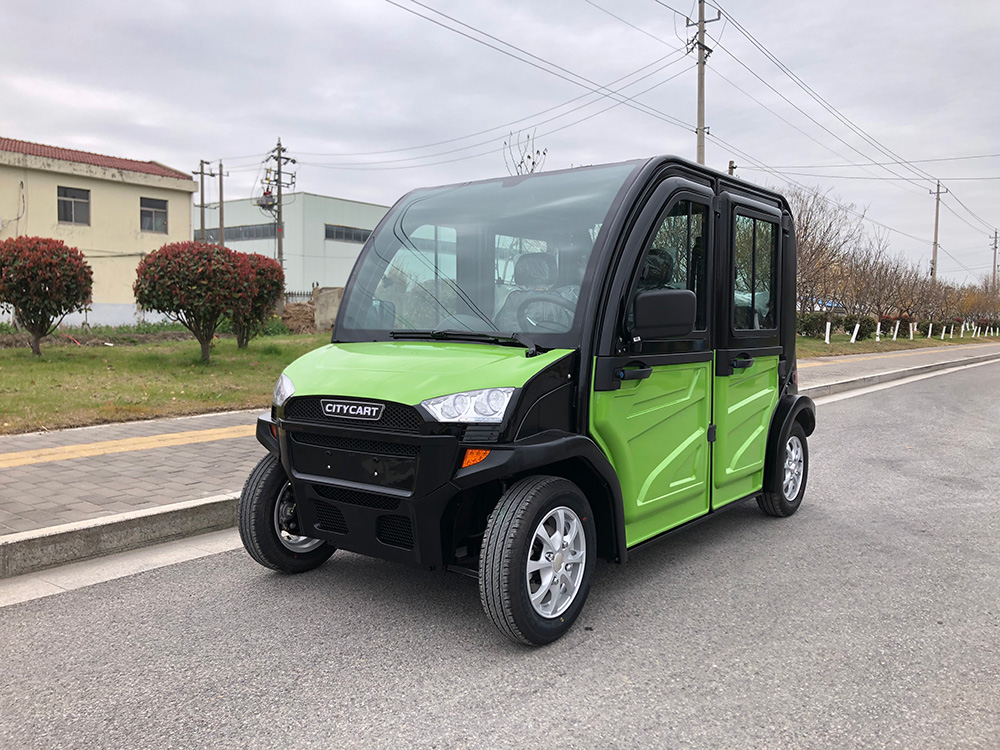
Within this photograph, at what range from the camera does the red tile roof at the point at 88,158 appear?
3039 centimetres

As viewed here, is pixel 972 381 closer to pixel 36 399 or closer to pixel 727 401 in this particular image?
pixel 727 401

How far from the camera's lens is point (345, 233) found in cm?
5812

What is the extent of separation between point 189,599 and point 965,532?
4.68 meters

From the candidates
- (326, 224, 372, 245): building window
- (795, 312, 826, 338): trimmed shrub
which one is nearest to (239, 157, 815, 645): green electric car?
(795, 312, 826, 338): trimmed shrub

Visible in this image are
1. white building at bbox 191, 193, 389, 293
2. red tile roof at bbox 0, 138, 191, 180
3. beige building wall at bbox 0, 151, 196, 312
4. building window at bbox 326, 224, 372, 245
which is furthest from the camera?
building window at bbox 326, 224, 372, 245

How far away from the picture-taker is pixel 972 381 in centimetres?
1878

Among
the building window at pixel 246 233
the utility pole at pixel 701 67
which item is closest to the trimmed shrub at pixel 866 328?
the utility pole at pixel 701 67

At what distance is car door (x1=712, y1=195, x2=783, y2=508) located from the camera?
181 inches

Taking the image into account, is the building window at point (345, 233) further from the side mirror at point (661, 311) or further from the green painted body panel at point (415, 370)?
the side mirror at point (661, 311)

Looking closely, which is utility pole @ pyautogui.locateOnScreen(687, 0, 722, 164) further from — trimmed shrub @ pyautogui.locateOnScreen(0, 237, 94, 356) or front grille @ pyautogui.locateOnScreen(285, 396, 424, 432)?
front grille @ pyautogui.locateOnScreen(285, 396, 424, 432)

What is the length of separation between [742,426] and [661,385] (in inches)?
44.2

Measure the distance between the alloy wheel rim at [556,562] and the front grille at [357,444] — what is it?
0.62 metres

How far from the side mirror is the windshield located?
26 cm

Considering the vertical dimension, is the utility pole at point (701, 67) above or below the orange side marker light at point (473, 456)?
above
